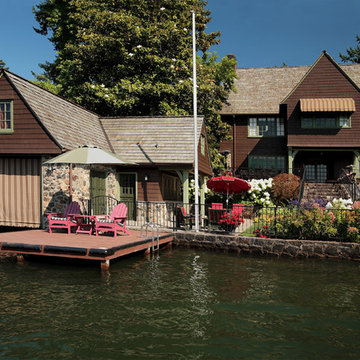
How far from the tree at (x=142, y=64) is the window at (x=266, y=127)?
3062 mm

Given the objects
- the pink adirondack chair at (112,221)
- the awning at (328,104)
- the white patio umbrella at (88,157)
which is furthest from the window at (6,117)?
the awning at (328,104)

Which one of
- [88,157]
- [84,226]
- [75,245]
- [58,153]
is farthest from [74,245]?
[58,153]

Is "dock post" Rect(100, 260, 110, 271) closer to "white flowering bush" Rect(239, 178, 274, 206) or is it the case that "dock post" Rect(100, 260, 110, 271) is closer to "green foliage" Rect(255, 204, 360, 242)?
"green foliage" Rect(255, 204, 360, 242)

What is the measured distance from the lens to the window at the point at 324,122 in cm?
2653

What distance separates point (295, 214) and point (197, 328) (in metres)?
8.79

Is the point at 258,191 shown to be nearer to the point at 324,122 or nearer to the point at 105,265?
the point at 324,122

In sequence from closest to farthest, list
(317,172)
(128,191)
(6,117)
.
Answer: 1. (6,117)
2. (128,191)
3. (317,172)

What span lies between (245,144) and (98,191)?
16180 millimetres

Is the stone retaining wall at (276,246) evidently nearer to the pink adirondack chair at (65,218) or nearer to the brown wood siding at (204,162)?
the pink adirondack chair at (65,218)

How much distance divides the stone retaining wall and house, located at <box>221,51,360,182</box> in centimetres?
1316

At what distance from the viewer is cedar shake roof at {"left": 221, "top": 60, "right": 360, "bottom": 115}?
3014 cm

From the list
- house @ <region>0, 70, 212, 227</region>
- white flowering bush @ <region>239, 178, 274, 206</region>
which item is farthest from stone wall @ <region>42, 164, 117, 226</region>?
white flowering bush @ <region>239, 178, 274, 206</region>

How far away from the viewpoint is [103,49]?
1028 inches

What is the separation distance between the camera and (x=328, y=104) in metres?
25.8
